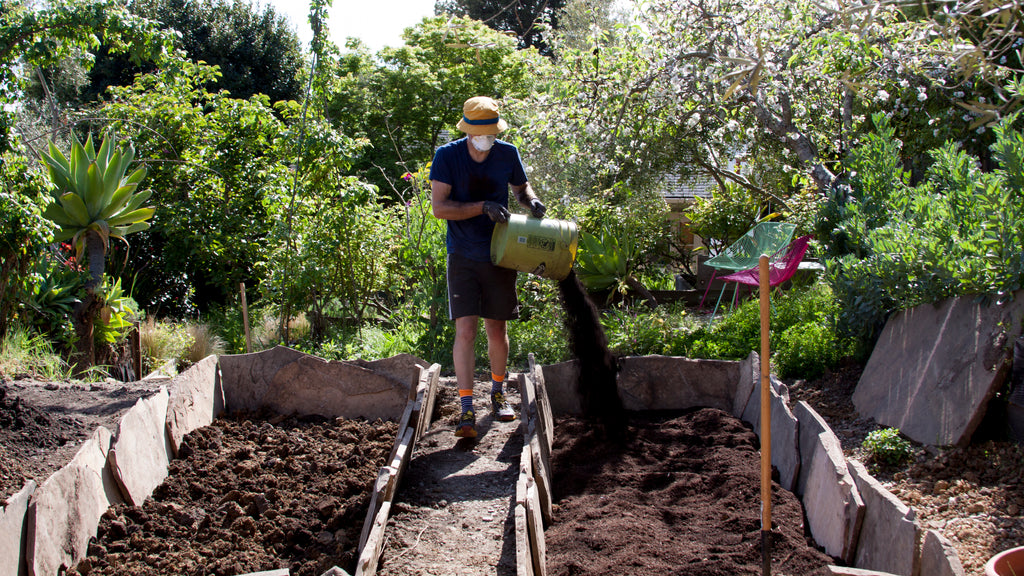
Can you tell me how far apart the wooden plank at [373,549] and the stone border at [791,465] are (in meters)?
0.47

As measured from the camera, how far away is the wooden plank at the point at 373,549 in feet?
8.05

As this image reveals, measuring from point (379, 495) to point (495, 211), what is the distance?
1.60m

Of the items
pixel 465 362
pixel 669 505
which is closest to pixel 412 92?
pixel 465 362

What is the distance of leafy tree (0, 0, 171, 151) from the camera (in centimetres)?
525

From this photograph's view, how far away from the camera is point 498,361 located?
177 inches

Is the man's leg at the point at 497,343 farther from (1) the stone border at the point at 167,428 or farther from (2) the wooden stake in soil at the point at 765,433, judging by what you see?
(2) the wooden stake in soil at the point at 765,433

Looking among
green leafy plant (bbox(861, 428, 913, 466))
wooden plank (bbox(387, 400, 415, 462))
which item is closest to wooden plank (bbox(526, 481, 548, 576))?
wooden plank (bbox(387, 400, 415, 462))

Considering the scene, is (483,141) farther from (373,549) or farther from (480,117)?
(373,549)

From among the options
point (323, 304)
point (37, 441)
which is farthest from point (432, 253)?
point (37, 441)

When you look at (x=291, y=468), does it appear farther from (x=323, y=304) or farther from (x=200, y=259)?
(x=200, y=259)

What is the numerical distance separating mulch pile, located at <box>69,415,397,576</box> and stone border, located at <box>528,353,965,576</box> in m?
0.79

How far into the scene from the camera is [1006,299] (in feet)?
12.2

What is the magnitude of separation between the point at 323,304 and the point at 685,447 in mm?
3872

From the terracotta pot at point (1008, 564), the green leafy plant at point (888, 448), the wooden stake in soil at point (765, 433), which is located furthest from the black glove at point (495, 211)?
the terracotta pot at point (1008, 564)
